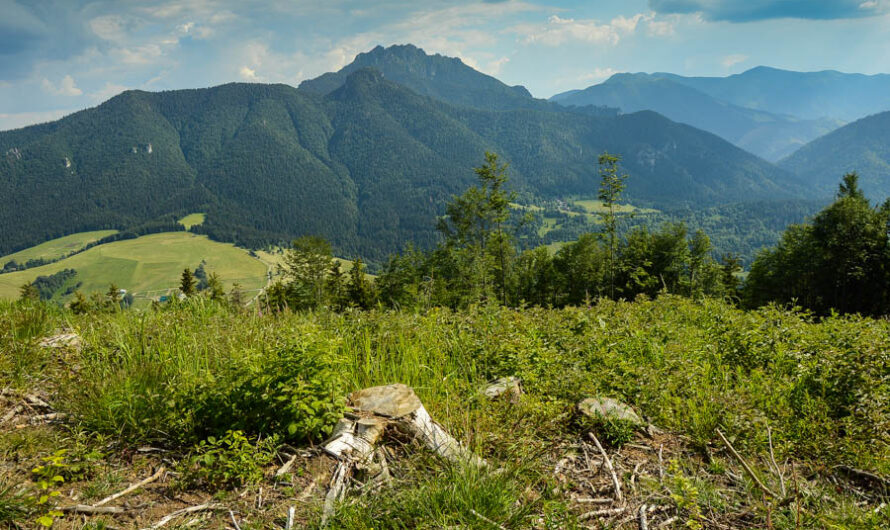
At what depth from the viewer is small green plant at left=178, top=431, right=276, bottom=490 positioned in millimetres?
3391

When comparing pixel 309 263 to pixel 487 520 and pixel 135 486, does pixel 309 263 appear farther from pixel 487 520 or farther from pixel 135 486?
pixel 487 520

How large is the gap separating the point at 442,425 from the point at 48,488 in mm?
3010

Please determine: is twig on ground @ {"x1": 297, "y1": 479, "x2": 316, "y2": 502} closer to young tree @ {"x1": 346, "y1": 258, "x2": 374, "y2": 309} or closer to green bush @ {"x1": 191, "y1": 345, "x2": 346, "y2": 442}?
green bush @ {"x1": 191, "y1": 345, "x2": 346, "y2": 442}

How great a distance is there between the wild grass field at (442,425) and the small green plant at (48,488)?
0.04 m

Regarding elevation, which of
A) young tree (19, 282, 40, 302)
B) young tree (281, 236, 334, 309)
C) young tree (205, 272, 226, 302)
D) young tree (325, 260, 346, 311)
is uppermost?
young tree (19, 282, 40, 302)

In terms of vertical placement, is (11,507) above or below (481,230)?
above

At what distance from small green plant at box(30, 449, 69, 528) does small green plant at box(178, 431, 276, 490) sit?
2.44 feet

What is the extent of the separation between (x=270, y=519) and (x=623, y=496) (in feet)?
8.64

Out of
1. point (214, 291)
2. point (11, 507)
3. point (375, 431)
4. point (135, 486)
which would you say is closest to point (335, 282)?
point (214, 291)

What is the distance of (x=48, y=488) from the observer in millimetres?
3266

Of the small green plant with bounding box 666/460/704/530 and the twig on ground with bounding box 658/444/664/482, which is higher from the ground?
the small green plant with bounding box 666/460/704/530

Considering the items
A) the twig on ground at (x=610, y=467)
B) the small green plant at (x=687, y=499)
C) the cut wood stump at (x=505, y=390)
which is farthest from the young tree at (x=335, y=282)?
the small green plant at (x=687, y=499)

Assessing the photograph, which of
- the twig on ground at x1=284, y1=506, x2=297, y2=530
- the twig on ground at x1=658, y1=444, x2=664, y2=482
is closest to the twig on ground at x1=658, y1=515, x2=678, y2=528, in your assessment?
the twig on ground at x1=658, y1=444, x2=664, y2=482

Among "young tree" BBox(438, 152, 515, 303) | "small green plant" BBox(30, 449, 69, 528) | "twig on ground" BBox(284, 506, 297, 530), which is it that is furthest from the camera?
"young tree" BBox(438, 152, 515, 303)
